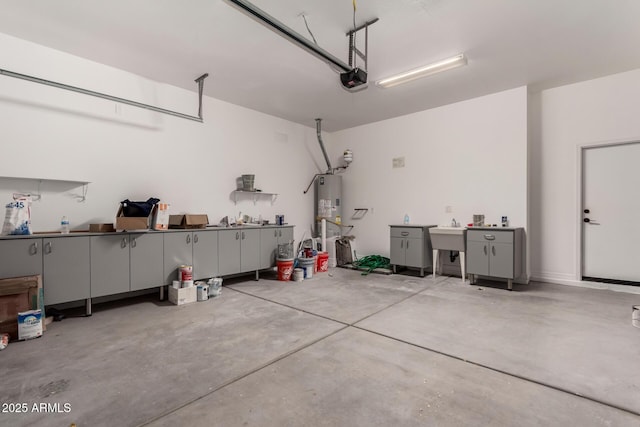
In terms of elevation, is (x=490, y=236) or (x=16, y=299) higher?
(x=490, y=236)

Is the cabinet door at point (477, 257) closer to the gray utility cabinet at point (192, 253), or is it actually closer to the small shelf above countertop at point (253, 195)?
the small shelf above countertop at point (253, 195)

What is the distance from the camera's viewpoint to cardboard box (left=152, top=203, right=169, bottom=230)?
150 inches

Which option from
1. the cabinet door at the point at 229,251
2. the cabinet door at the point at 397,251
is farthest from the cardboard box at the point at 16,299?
the cabinet door at the point at 397,251

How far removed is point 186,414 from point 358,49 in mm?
3802

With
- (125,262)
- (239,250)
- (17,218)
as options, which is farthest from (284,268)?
(17,218)

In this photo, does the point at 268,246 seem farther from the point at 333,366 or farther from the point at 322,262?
the point at 333,366

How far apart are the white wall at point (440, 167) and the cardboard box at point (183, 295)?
3.79 metres

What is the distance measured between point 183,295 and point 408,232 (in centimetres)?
378

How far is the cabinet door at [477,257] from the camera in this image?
447 centimetres

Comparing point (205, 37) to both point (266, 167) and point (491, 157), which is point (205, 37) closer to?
point (266, 167)

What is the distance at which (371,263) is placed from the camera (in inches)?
231

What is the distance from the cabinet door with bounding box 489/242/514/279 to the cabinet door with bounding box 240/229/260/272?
12.0 ft

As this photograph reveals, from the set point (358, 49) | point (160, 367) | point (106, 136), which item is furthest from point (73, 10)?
point (160, 367)

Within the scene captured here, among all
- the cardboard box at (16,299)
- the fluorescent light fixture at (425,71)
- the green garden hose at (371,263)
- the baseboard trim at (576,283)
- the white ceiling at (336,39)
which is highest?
the white ceiling at (336,39)
